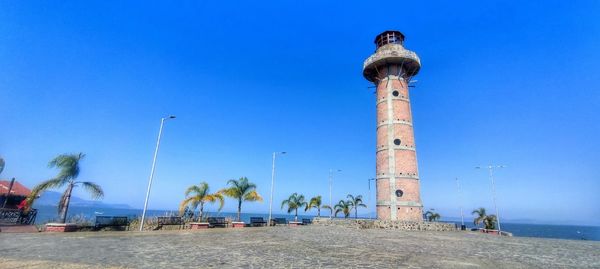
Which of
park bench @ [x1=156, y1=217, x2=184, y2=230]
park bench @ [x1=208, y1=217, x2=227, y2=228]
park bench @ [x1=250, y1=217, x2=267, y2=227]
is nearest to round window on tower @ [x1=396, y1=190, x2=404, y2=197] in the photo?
park bench @ [x1=250, y1=217, x2=267, y2=227]

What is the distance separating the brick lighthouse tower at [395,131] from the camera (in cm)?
3275

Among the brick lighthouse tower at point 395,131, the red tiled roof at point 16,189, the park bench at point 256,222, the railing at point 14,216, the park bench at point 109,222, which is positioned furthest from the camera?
the brick lighthouse tower at point 395,131

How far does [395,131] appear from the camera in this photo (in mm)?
34906

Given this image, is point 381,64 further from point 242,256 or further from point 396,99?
point 242,256

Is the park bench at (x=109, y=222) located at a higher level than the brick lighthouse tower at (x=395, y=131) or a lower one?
lower

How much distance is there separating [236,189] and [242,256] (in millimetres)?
23124

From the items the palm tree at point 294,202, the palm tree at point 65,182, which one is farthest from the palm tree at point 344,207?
the palm tree at point 65,182

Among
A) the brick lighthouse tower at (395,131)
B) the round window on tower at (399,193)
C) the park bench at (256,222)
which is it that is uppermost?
the brick lighthouse tower at (395,131)

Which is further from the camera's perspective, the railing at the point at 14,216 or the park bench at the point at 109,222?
the railing at the point at 14,216

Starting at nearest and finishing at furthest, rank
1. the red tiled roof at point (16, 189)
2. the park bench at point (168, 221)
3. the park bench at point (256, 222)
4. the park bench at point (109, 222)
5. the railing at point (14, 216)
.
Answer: the park bench at point (109, 222) < the railing at point (14, 216) < the park bench at point (168, 221) < the red tiled roof at point (16, 189) < the park bench at point (256, 222)

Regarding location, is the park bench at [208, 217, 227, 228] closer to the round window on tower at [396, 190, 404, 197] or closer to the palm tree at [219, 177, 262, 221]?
the palm tree at [219, 177, 262, 221]

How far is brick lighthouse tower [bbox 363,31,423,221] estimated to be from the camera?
32.8 meters

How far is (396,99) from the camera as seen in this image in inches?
1438

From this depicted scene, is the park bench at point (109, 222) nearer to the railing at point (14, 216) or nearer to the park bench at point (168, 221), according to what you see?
the park bench at point (168, 221)
